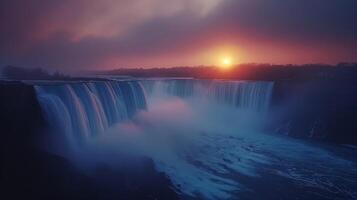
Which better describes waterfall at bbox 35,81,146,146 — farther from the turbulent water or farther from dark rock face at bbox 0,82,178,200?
dark rock face at bbox 0,82,178,200

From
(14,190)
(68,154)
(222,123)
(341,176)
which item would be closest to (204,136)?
(222,123)

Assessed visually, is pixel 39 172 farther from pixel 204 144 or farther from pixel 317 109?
pixel 317 109

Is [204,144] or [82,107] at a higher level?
[82,107]

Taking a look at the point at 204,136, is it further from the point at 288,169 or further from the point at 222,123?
the point at 288,169

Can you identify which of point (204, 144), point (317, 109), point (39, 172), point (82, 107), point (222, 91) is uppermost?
point (82, 107)

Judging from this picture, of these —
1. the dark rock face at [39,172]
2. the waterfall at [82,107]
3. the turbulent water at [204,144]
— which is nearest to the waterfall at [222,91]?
the turbulent water at [204,144]

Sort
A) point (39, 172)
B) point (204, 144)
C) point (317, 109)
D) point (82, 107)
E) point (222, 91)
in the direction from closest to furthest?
point (39, 172), point (82, 107), point (204, 144), point (317, 109), point (222, 91)

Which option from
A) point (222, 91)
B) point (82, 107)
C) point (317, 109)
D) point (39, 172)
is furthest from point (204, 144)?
point (222, 91)
